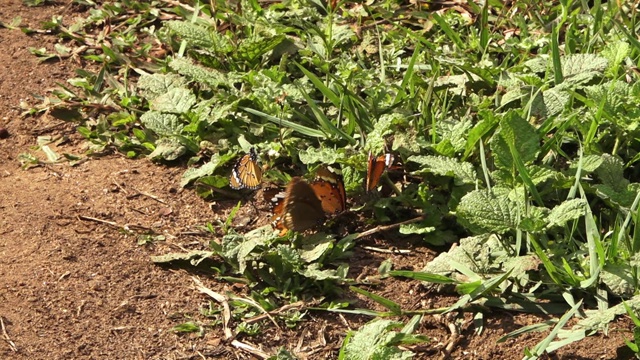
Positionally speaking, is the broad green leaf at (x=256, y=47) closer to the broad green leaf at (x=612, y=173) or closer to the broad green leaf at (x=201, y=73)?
the broad green leaf at (x=201, y=73)

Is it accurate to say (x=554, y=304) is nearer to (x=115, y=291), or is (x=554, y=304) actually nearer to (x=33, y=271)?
(x=115, y=291)

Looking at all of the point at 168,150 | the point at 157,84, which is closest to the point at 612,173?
the point at 168,150

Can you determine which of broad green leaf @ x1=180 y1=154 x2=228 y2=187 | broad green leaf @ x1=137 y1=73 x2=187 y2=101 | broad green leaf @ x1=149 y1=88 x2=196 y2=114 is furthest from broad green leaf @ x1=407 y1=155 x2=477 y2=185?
broad green leaf @ x1=137 y1=73 x2=187 y2=101

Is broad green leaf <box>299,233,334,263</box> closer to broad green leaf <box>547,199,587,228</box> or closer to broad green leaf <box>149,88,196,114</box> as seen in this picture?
broad green leaf <box>547,199,587,228</box>

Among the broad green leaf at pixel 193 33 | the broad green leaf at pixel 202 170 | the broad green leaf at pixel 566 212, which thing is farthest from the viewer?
the broad green leaf at pixel 193 33

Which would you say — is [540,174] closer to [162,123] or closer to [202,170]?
[202,170]

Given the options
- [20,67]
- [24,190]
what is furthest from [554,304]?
[20,67]

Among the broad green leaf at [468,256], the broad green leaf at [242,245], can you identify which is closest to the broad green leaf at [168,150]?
the broad green leaf at [242,245]
